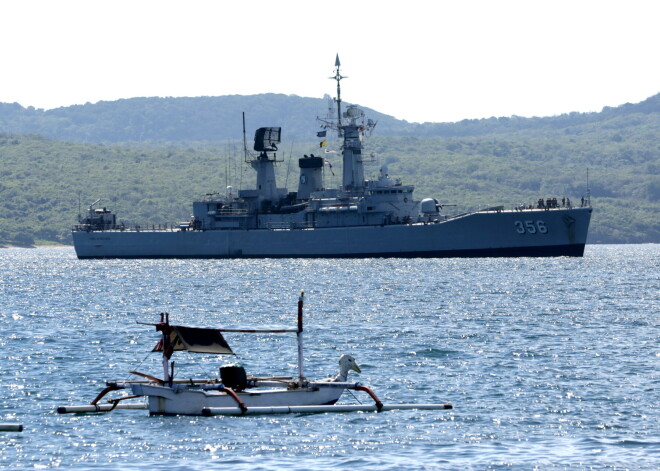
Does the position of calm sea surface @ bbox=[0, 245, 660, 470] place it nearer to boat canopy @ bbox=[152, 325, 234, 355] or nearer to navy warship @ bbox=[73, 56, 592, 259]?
boat canopy @ bbox=[152, 325, 234, 355]

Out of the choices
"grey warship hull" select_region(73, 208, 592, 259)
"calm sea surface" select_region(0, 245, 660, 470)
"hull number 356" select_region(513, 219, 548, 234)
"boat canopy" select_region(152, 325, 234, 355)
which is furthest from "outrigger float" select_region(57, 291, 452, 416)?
"hull number 356" select_region(513, 219, 548, 234)

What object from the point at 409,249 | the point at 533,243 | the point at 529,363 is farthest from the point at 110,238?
the point at 529,363

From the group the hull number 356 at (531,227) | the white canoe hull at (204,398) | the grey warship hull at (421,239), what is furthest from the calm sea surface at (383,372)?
the grey warship hull at (421,239)

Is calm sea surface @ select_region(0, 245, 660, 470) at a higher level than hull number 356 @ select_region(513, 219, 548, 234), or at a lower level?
lower

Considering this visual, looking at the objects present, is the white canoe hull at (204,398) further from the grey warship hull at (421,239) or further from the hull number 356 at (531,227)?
the hull number 356 at (531,227)

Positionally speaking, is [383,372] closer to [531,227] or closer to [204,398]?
[204,398]

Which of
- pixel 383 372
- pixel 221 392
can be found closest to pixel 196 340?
pixel 221 392

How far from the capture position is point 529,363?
34.8 metres

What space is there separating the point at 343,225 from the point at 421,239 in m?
8.58

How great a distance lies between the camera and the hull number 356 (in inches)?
3784

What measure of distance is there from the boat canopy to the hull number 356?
7125 centimetres

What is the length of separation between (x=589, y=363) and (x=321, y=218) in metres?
72.0

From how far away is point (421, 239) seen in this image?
327 ft

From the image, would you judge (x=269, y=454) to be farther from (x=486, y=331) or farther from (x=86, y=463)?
(x=486, y=331)
